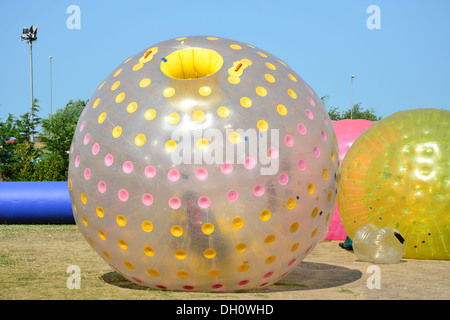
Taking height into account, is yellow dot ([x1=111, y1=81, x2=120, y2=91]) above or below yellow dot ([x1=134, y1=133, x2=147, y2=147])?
above

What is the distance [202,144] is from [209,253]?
0.96 metres

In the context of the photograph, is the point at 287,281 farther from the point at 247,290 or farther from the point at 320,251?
the point at 320,251

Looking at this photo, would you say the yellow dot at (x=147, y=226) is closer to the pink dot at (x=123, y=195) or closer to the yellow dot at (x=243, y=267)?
the pink dot at (x=123, y=195)

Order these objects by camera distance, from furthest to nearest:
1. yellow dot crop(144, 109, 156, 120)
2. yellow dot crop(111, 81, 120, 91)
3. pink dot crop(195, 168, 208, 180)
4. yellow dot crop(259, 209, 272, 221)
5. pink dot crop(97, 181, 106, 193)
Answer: yellow dot crop(111, 81, 120, 91), pink dot crop(97, 181, 106, 193), yellow dot crop(144, 109, 156, 120), yellow dot crop(259, 209, 272, 221), pink dot crop(195, 168, 208, 180)

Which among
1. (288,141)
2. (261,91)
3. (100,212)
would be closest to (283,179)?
(288,141)

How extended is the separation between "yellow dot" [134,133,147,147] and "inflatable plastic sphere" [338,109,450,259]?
4607 mm

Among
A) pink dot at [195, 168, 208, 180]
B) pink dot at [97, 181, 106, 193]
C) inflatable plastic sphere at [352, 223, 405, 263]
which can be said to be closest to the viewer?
pink dot at [195, 168, 208, 180]

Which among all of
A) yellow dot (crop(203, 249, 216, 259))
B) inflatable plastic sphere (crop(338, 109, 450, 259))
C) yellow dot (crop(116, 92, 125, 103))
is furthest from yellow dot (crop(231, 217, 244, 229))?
inflatable plastic sphere (crop(338, 109, 450, 259))

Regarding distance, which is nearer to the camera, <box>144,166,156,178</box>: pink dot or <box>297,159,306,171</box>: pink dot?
<box>144,166,156,178</box>: pink dot

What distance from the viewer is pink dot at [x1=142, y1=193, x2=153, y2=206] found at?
5.36m

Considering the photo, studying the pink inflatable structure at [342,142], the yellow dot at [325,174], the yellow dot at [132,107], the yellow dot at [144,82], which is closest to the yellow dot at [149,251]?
the yellow dot at [132,107]

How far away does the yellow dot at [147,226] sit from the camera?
539cm

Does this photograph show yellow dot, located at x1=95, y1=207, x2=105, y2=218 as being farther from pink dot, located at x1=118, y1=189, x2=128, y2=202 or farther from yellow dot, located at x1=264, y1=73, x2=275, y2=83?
yellow dot, located at x1=264, y1=73, x2=275, y2=83

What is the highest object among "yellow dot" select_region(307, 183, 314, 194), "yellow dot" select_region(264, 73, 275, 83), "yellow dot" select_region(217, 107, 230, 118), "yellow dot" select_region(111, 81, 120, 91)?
"yellow dot" select_region(264, 73, 275, 83)
